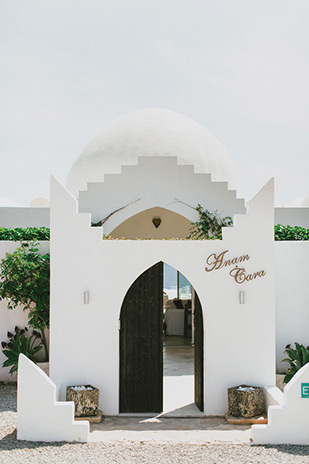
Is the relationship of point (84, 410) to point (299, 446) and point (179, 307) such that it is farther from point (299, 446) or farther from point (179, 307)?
point (179, 307)

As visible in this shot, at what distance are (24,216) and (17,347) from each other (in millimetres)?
5459

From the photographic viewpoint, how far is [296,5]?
39.8ft

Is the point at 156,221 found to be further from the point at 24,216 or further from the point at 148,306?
the point at 148,306

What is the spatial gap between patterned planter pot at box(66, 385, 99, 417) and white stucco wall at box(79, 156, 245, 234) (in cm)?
471

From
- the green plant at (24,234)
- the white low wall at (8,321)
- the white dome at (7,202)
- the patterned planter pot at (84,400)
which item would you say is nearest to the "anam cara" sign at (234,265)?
the patterned planter pot at (84,400)

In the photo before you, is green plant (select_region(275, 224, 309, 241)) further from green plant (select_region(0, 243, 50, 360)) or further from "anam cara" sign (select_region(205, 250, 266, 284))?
green plant (select_region(0, 243, 50, 360))

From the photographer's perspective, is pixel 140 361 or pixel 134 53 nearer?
pixel 140 361

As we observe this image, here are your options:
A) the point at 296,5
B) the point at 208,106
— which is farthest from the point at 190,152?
the point at 296,5

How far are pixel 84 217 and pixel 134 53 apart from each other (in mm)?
7096

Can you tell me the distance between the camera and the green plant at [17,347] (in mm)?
11234

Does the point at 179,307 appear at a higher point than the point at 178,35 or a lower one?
lower

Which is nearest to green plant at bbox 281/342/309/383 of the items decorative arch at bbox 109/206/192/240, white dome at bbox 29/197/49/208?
decorative arch at bbox 109/206/192/240

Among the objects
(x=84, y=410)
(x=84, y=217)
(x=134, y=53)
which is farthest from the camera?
(x=134, y=53)

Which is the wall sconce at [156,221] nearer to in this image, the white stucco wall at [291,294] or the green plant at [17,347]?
the white stucco wall at [291,294]
